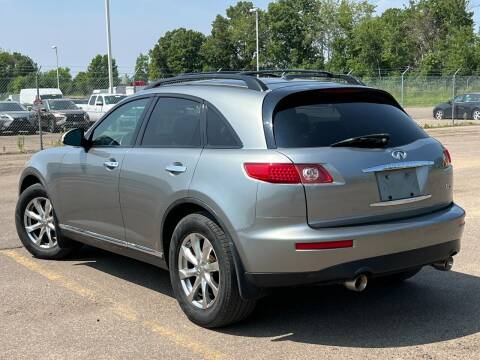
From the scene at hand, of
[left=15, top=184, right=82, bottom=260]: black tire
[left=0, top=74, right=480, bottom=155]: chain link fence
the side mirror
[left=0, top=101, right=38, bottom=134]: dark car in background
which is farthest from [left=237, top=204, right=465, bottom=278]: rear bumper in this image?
[left=0, top=101, right=38, bottom=134]: dark car in background

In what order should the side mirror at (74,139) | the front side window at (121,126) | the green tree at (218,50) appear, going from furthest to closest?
the green tree at (218,50) < the side mirror at (74,139) < the front side window at (121,126)

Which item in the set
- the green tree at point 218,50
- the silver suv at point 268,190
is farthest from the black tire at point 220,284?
the green tree at point 218,50

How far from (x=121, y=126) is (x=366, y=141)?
7.31 ft

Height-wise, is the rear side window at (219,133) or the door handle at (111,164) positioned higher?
the rear side window at (219,133)

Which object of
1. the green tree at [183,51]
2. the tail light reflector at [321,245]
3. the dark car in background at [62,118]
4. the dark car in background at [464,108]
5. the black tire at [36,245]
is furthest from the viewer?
the green tree at [183,51]

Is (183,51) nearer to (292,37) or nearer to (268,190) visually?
(292,37)

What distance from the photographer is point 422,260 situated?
167 inches

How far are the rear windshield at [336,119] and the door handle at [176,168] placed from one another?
0.75 m

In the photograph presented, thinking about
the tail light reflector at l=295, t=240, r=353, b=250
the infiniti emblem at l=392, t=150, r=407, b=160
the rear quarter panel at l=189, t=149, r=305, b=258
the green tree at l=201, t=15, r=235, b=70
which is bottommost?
the tail light reflector at l=295, t=240, r=353, b=250

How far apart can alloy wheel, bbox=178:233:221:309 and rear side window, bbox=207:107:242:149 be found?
639mm

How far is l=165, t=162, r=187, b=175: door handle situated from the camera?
14.6 feet

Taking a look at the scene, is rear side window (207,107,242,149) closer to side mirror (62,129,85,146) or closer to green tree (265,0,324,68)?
side mirror (62,129,85,146)

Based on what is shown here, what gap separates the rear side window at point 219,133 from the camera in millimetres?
4277

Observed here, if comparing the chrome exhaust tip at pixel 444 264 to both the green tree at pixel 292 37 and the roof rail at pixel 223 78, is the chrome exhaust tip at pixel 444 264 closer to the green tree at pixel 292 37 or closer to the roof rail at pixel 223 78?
the roof rail at pixel 223 78
